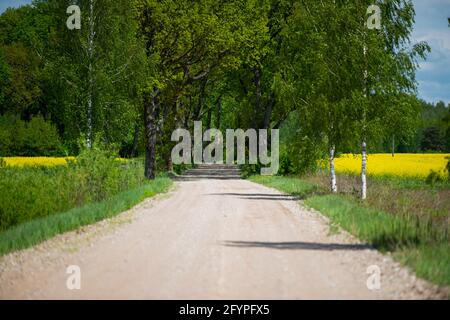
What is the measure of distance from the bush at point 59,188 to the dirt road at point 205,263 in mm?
2522

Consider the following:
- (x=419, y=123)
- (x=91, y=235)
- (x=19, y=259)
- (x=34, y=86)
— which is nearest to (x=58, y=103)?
(x=419, y=123)

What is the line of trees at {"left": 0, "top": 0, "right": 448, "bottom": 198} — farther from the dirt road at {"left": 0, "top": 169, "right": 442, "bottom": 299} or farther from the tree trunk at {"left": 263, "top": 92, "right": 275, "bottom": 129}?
the dirt road at {"left": 0, "top": 169, "right": 442, "bottom": 299}

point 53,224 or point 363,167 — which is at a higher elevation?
point 363,167

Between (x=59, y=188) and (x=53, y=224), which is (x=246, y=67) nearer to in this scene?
(x=59, y=188)

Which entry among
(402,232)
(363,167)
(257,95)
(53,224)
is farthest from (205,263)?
(257,95)

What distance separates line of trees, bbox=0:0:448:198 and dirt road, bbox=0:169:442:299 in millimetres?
8962

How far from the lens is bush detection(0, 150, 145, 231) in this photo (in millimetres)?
16500

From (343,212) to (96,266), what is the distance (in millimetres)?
8883

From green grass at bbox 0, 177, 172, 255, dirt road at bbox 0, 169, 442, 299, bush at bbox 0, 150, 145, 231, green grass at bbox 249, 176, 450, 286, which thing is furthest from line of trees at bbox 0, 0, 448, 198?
dirt road at bbox 0, 169, 442, 299

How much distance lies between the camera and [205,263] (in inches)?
401

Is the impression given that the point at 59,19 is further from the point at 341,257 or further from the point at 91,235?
the point at 341,257

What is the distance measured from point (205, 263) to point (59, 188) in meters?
10.8

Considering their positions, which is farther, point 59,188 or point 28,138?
point 28,138

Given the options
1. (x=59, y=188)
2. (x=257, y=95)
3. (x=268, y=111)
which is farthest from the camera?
(x=257, y=95)
